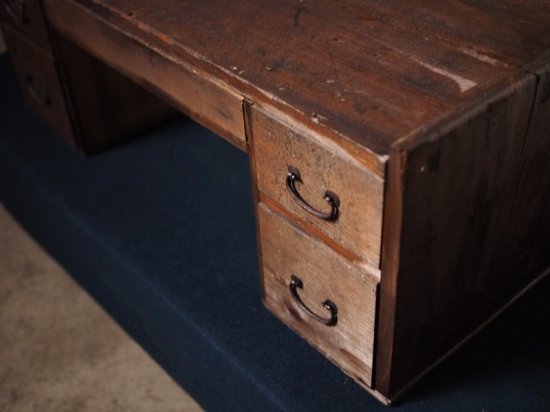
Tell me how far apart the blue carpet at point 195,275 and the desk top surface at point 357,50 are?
0.39 meters

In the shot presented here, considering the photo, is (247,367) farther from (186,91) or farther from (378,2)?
(378,2)

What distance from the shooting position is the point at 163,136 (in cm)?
161

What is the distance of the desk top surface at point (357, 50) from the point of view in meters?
0.90

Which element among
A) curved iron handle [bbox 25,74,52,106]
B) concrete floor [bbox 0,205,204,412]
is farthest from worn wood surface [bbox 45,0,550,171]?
concrete floor [bbox 0,205,204,412]

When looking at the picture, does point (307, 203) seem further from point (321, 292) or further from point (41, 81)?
point (41, 81)

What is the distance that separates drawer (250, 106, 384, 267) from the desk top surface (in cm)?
3

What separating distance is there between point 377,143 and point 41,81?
0.92 meters

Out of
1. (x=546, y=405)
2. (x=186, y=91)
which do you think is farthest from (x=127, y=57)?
(x=546, y=405)

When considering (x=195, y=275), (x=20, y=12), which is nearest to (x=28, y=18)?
(x=20, y=12)

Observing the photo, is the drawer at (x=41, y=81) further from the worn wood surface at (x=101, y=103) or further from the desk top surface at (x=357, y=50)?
the desk top surface at (x=357, y=50)

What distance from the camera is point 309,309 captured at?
1.10m

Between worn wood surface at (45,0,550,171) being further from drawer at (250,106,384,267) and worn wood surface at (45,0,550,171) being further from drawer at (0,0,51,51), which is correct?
drawer at (0,0,51,51)

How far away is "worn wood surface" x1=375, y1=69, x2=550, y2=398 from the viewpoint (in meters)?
0.85

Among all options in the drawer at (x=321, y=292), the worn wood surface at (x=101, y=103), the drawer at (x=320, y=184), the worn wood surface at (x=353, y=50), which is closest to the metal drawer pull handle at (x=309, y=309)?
the drawer at (x=321, y=292)
